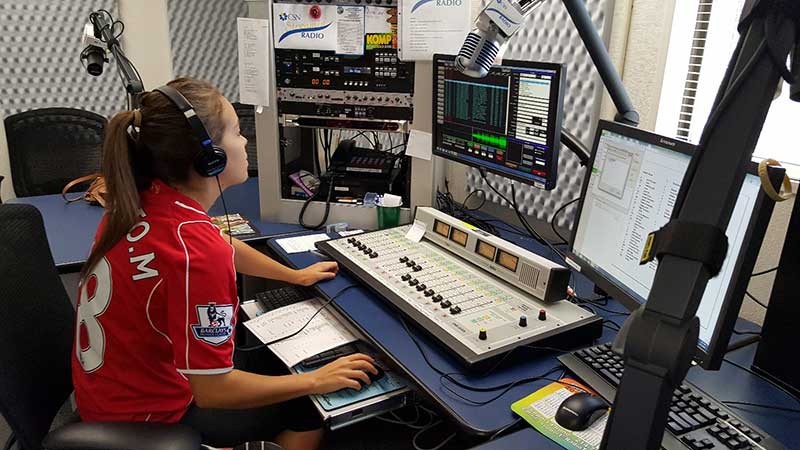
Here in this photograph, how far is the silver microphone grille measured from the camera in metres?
0.98

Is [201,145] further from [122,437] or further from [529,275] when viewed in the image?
[529,275]

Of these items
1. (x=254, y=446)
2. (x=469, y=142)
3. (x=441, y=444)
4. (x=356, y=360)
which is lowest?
(x=441, y=444)

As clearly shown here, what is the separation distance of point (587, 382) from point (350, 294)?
2.06 ft

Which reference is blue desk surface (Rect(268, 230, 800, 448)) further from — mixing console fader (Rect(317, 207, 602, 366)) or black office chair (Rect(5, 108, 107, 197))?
black office chair (Rect(5, 108, 107, 197))

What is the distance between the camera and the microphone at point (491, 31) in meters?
0.88

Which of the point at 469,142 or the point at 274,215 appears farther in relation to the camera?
Result: the point at 274,215

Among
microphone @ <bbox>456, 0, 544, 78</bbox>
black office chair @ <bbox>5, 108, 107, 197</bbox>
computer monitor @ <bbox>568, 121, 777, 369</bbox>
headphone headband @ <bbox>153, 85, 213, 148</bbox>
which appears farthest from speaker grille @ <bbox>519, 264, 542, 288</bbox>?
black office chair @ <bbox>5, 108, 107, 197</bbox>

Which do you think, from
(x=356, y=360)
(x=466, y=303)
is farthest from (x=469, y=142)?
(x=356, y=360)

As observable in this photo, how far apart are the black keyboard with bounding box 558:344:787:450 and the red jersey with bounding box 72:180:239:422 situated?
737 mm

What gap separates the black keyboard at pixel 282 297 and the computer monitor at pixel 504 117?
0.60 meters

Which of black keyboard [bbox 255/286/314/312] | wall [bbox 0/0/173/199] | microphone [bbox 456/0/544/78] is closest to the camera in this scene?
microphone [bbox 456/0/544/78]

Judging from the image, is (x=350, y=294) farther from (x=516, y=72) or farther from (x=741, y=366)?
(x=741, y=366)

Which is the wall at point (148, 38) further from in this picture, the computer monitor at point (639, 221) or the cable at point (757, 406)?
the cable at point (757, 406)

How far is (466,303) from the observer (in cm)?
132
